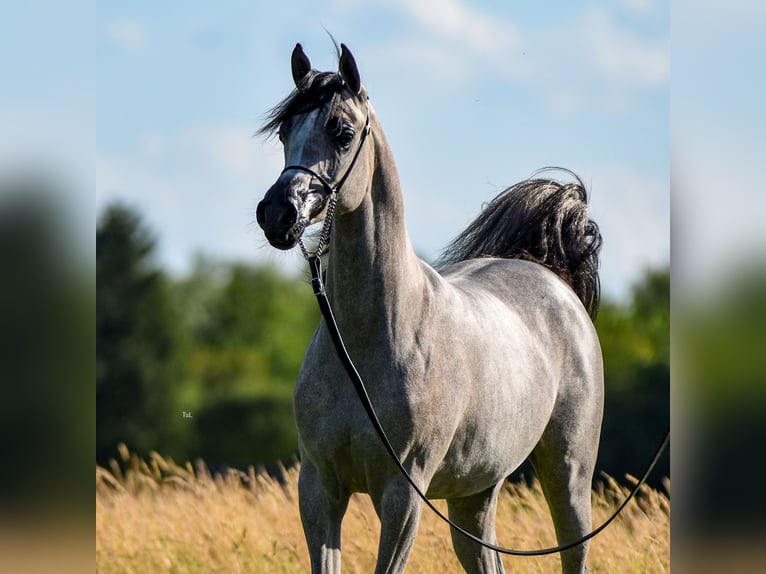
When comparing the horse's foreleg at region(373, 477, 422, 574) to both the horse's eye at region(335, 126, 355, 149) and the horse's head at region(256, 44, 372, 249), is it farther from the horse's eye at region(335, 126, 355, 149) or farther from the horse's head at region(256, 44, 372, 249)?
the horse's eye at region(335, 126, 355, 149)

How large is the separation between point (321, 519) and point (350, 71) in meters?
1.81

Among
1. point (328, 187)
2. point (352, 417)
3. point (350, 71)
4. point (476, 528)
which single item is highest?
point (350, 71)

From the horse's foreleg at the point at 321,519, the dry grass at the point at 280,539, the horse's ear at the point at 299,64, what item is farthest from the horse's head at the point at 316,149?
the dry grass at the point at 280,539

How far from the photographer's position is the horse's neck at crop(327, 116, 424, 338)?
402 cm

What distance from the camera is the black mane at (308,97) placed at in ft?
12.4

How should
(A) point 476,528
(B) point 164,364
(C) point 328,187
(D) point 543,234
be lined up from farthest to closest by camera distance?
(B) point 164,364 < (D) point 543,234 < (A) point 476,528 < (C) point 328,187

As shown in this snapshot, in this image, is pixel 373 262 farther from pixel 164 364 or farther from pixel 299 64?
pixel 164 364

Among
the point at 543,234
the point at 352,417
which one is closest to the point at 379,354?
the point at 352,417

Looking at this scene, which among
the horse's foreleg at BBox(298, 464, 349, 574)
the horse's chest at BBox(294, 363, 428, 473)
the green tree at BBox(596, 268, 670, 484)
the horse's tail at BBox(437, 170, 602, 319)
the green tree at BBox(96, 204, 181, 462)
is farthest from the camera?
the green tree at BBox(96, 204, 181, 462)

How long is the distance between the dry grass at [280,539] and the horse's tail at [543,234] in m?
1.38

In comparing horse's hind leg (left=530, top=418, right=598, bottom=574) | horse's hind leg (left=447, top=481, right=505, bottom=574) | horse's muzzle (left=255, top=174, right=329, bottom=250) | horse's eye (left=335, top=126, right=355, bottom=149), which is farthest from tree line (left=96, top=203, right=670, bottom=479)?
horse's muzzle (left=255, top=174, right=329, bottom=250)

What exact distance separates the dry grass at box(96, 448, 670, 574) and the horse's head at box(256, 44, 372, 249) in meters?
2.90

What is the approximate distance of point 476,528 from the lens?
5211 mm
